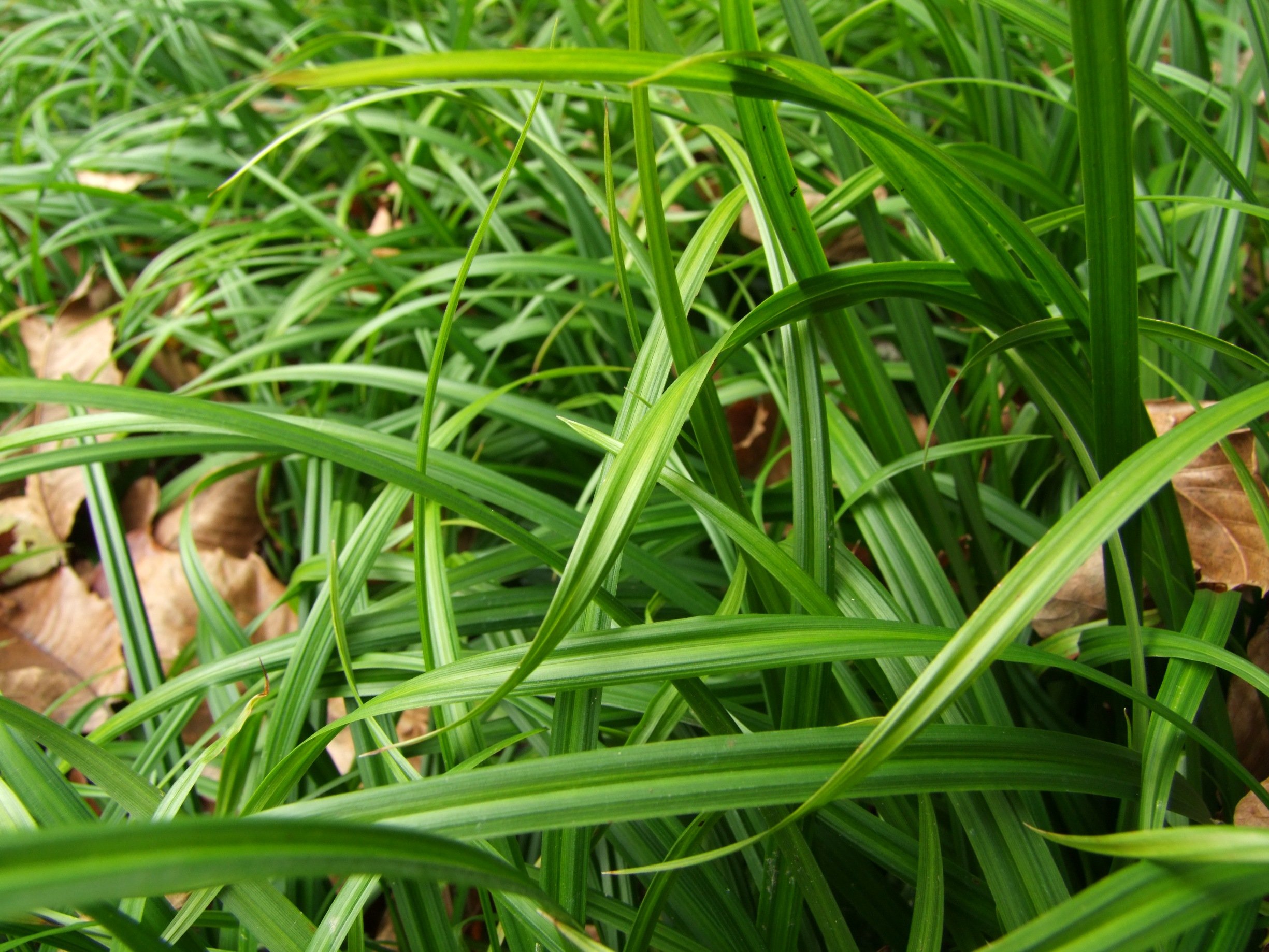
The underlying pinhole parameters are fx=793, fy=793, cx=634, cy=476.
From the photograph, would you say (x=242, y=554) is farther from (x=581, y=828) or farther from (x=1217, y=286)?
(x=1217, y=286)

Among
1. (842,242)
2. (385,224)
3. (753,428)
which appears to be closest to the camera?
(753,428)

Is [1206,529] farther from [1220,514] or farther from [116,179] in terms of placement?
[116,179]

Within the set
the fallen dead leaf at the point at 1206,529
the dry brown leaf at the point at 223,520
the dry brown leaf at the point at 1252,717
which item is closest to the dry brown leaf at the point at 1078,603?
the fallen dead leaf at the point at 1206,529

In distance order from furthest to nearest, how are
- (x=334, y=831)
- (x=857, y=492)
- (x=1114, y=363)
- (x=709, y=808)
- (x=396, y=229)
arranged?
1. (x=396, y=229)
2. (x=857, y=492)
3. (x=1114, y=363)
4. (x=709, y=808)
5. (x=334, y=831)

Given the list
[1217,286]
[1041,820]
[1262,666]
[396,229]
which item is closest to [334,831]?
[1041,820]

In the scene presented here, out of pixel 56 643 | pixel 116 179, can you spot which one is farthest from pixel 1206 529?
pixel 116 179

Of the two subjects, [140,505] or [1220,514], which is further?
[140,505]

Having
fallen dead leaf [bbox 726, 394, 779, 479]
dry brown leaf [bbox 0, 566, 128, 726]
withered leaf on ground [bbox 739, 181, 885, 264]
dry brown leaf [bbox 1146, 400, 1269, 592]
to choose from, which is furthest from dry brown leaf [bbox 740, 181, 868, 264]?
dry brown leaf [bbox 0, 566, 128, 726]

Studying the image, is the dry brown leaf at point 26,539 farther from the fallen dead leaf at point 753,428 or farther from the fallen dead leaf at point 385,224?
the fallen dead leaf at point 753,428
